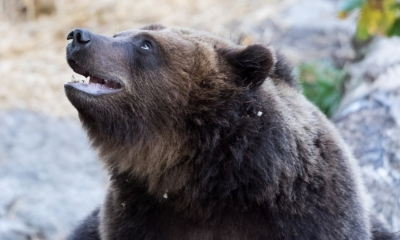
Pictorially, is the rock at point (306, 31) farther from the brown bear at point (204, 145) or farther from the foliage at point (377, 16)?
the brown bear at point (204, 145)

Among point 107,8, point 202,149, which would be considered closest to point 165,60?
point 202,149

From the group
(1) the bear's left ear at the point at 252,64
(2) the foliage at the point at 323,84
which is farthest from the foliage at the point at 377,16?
(1) the bear's left ear at the point at 252,64

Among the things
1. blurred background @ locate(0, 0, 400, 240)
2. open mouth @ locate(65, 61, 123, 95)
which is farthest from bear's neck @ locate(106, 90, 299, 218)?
blurred background @ locate(0, 0, 400, 240)

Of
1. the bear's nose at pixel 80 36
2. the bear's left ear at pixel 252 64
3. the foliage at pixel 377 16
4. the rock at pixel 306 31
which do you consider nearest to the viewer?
the bear's nose at pixel 80 36

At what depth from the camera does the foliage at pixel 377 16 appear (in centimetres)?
468

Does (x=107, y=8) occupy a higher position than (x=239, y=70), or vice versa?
(x=239, y=70)

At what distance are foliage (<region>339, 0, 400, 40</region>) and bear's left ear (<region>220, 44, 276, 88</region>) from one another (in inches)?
75.5

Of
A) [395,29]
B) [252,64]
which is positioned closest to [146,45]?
[252,64]

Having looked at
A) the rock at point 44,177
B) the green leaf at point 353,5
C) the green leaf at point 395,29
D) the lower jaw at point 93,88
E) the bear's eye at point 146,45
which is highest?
the green leaf at point 353,5

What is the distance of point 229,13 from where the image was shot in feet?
33.0

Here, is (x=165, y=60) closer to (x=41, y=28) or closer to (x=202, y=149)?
(x=202, y=149)

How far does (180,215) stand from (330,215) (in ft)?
2.29

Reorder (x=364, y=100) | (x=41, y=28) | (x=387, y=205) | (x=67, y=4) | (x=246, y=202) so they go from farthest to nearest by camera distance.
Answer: (x=67, y=4) < (x=41, y=28) < (x=364, y=100) < (x=387, y=205) < (x=246, y=202)

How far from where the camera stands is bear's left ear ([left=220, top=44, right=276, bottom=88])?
3.02 meters
